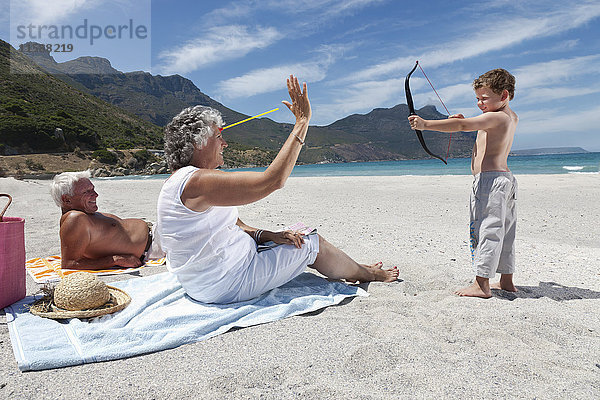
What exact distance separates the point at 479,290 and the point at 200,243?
2.25 metres

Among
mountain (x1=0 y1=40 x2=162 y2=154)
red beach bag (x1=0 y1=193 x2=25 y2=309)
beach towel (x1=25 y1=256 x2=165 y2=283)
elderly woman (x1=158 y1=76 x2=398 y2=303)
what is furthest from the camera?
mountain (x1=0 y1=40 x2=162 y2=154)

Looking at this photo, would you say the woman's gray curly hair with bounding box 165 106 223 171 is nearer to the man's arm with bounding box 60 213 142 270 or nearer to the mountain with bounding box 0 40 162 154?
the man's arm with bounding box 60 213 142 270

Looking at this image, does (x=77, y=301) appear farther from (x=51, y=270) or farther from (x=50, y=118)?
(x=50, y=118)

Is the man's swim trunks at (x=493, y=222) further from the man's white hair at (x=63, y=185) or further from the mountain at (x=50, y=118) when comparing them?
the mountain at (x=50, y=118)

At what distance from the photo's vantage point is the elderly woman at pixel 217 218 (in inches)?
93.6

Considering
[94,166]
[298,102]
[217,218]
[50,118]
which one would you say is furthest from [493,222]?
[50,118]

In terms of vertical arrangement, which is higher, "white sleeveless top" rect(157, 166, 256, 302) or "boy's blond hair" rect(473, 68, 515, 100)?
"boy's blond hair" rect(473, 68, 515, 100)

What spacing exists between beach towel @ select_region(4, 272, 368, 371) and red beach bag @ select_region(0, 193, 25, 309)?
10 cm

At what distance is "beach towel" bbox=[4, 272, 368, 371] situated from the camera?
2.25 meters

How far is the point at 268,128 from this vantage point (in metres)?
97.9

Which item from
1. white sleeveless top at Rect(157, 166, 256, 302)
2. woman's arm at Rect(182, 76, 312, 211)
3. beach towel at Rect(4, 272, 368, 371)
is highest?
woman's arm at Rect(182, 76, 312, 211)

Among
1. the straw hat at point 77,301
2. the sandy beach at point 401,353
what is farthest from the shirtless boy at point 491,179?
the straw hat at point 77,301

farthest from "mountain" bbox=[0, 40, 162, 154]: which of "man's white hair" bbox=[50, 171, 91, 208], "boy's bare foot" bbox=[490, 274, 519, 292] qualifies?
"boy's bare foot" bbox=[490, 274, 519, 292]

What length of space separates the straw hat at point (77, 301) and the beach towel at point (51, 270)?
1.08 metres
